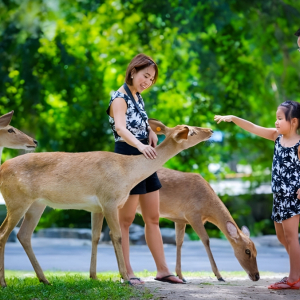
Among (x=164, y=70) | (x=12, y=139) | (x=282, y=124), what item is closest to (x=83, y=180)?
(x=12, y=139)

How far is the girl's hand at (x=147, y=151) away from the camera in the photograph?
4574mm

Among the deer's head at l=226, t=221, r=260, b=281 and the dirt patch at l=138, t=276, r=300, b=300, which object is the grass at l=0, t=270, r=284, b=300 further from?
the deer's head at l=226, t=221, r=260, b=281

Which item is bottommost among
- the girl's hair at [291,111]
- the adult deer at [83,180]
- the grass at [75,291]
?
the grass at [75,291]

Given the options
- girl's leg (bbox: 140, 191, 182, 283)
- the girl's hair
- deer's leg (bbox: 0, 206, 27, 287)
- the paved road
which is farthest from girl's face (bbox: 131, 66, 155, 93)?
the paved road

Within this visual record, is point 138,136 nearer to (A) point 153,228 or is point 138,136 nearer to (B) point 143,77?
(B) point 143,77

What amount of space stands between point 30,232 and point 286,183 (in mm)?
2523

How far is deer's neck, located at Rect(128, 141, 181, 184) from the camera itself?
480 cm

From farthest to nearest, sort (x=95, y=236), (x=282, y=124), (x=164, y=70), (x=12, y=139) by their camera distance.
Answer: (x=164, y=70) < (x=12, y=139) < (x=95, y=236) < (x=282, y=124)

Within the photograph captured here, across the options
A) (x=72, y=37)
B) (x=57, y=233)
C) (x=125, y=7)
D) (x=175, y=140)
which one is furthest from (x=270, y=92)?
(x=175, y=140)

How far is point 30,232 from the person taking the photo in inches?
202

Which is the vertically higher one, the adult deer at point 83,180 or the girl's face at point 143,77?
the girl's face at point 143,77

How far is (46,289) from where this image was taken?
4.59 metres

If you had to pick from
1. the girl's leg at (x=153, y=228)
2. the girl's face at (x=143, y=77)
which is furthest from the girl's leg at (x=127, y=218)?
the girl's face at (x=143, y=77)

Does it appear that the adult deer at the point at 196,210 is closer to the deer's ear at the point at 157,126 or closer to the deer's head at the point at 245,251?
the deer's head at the point at 245,251
